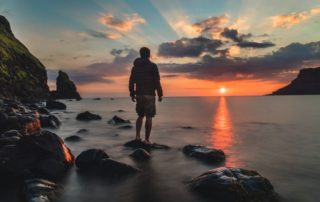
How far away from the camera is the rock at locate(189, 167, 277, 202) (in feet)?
Answer: 19.1

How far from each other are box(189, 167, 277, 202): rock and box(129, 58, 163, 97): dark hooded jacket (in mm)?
5718

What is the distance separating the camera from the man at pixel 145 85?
11758mm

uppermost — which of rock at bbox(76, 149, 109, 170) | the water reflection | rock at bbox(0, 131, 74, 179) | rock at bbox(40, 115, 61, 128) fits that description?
rock at bbox(0, 131, 74, 179)

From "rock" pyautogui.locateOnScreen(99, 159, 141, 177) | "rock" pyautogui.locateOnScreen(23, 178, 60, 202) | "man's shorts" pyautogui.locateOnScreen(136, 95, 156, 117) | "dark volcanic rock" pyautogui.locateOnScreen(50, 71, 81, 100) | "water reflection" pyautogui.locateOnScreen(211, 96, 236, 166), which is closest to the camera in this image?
"rock" pyautogui.locateOnScreen(23, 178, 60, 202)

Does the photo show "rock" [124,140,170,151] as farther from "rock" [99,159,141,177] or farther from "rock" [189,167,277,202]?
"rock" [189,167,277,202]

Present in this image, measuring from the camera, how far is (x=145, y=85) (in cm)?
1177

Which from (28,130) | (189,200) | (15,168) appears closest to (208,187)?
(189,200)

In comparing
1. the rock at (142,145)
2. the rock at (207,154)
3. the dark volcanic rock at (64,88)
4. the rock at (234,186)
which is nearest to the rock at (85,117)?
the rock at (142,145)

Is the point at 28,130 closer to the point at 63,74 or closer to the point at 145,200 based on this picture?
the point at 145,200

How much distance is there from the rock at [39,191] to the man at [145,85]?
577cm

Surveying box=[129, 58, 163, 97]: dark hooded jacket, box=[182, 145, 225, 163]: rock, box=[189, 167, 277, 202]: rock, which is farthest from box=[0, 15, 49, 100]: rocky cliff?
box=[189, 167, 277, 202]: rock

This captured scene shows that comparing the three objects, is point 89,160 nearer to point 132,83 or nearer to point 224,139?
point 132,83

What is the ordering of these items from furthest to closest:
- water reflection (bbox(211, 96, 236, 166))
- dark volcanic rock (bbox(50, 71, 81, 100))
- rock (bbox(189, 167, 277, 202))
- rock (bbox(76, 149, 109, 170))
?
dark volcanic rock (bbox(50, 71, 81, 100)), water reflection (bbox(211, 96, 236, 166)), rock (bbox(76, 149, 109, 170)), rock (bbox(189, 167, 277, 202))

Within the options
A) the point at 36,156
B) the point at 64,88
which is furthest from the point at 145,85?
the point at 64,88
